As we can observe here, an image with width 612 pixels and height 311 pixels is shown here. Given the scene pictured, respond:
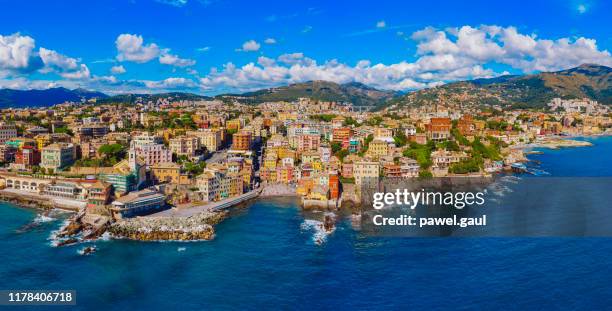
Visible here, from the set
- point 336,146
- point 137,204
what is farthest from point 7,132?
point 336,146

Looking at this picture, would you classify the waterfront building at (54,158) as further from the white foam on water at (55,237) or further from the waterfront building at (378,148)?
the waterfront building at (378,148)

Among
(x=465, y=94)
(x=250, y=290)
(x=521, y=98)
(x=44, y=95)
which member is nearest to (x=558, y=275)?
(x=250, y=290)

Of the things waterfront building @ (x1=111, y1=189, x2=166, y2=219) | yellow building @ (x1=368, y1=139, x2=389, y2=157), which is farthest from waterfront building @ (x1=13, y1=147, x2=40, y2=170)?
yellow building @ (x1=368, y1=139, x2=389, y2=157)

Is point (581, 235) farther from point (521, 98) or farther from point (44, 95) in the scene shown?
point (44, 95)

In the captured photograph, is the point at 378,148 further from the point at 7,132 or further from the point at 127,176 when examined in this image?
the point at 7,132

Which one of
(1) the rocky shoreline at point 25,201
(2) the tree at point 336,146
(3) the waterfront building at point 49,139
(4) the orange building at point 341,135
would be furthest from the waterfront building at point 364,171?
(3) the waterfront building at point 49,139

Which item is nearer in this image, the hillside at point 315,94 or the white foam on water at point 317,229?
the white foam on water at point 317,229
